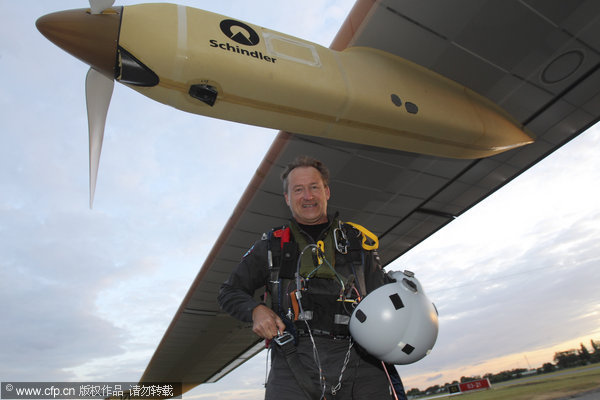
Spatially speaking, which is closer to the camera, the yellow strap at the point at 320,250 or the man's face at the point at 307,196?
the yellow strap at the point at 320,250

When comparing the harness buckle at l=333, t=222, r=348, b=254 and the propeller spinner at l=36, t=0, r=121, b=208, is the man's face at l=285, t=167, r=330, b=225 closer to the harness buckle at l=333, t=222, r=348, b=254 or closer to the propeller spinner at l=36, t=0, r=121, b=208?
the harness buckle at l=333, t=222, r=348, b=254

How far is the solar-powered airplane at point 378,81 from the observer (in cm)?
289

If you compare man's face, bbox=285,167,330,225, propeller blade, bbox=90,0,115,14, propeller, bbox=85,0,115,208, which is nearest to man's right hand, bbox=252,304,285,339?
man's face, bbox=285,167,330,225

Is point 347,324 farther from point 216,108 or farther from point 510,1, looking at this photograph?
point 510,1

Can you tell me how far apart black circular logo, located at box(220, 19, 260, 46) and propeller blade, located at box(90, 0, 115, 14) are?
3.17ft

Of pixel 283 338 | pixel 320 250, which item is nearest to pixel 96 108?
pixel 320 250

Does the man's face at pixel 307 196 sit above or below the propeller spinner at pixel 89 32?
below

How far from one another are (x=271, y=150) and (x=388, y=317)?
14.2 ft

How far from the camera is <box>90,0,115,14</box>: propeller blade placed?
2793 millimetres

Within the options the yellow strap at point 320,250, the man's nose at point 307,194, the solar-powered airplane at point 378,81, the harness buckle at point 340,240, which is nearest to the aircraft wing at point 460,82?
the solar-powered airplane at point 378,81

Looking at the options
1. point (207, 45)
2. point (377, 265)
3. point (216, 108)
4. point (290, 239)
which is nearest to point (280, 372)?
point (290, 239)

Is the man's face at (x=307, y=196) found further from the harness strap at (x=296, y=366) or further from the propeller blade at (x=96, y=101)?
the propeller blade at (x=96, y=101)

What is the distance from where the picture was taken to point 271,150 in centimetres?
573

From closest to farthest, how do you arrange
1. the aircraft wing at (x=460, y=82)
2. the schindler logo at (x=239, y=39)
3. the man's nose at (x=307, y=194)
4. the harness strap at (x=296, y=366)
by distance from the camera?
the harness strap at (x=296, y=366) → the man's nose at (x=307, y=194) → the schindler logo at (x=239, y=39) → the aircraft wing at (x=460, y=82)
